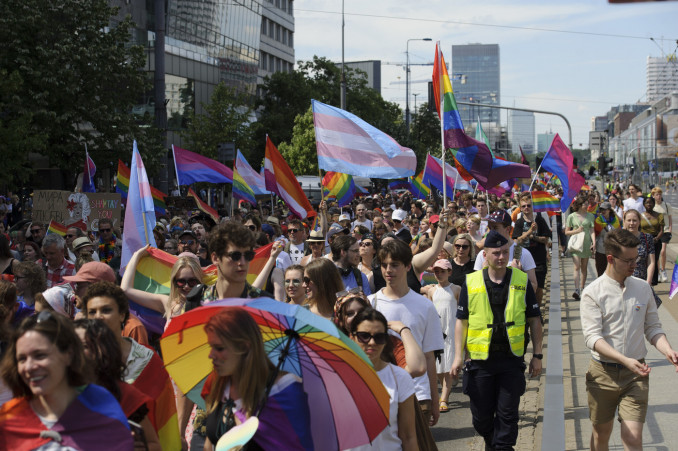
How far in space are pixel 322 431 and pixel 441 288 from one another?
16.6 feet

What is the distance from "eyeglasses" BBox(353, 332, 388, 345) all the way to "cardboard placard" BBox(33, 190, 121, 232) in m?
10.9

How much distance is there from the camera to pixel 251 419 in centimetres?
349

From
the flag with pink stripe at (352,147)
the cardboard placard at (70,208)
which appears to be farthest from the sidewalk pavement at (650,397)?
the cardboard placard at (70,208)

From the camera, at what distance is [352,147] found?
39.6 feet

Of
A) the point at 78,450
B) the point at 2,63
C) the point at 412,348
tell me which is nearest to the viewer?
the point at 78,450

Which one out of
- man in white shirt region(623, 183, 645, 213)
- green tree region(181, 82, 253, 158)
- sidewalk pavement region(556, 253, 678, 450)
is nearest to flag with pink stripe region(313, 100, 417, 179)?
sidewalk pavement region(556, 253, 678, 450)

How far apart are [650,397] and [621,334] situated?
2.91m

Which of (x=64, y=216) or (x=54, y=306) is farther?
(x=64, y=216)

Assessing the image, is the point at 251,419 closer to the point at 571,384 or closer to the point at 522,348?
the point at 522,348

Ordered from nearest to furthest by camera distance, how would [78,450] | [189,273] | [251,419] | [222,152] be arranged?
[78,450] → [251,419] → [189,273] → [222,152]

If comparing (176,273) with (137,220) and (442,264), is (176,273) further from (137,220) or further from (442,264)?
(442,264)

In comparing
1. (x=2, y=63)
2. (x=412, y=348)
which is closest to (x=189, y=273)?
(x=412, y=348)

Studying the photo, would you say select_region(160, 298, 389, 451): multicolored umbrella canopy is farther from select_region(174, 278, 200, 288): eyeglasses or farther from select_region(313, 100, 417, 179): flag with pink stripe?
select_region(313, 100, 417, 179): flag with pink stripe

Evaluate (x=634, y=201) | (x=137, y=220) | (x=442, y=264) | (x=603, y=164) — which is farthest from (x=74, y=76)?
(x=442, y=264)
